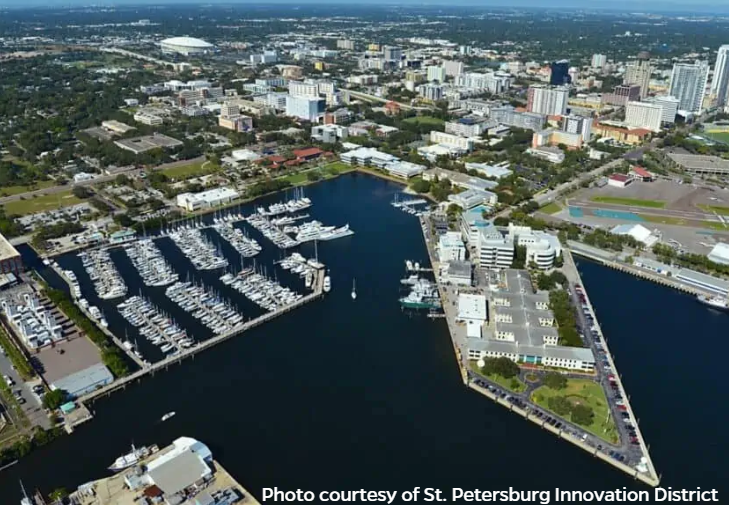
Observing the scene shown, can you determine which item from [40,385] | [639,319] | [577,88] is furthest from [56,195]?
[577,88]

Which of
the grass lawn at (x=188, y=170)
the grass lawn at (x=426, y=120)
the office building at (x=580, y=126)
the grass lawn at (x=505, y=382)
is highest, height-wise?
the office building at (x=580, y=126)

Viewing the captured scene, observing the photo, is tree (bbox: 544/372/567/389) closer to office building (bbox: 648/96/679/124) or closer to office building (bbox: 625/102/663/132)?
office building (bbox: 625/102/663/132)

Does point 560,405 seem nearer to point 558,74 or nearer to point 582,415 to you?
point 582,415

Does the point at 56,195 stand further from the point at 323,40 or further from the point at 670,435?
the point at 323,40

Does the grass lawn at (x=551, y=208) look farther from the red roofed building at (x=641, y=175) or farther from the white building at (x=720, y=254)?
the red roofed building at (x=641, y=175)

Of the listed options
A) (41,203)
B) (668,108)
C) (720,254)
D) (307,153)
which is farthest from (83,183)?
(668,108)

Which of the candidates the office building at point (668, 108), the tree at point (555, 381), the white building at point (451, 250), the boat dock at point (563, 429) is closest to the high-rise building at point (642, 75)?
the office building at point (668, 108)
